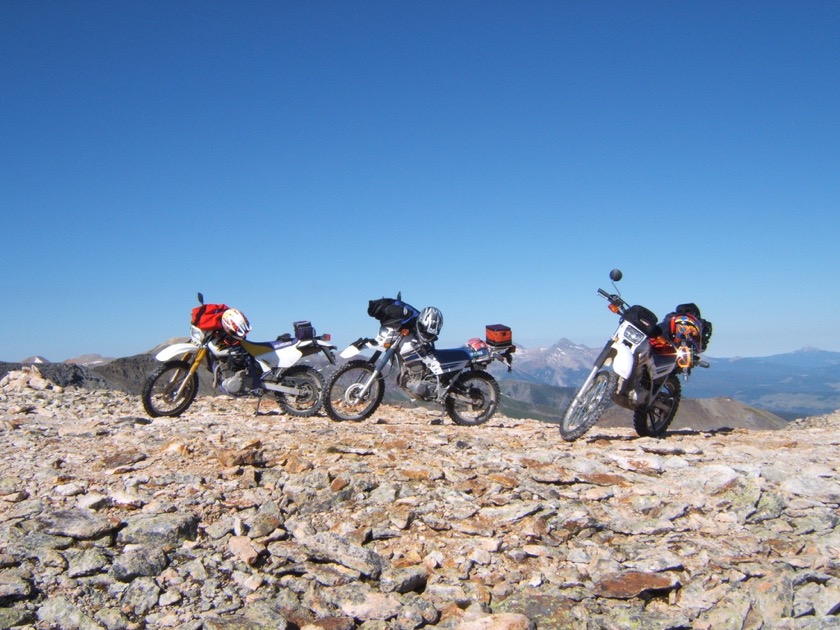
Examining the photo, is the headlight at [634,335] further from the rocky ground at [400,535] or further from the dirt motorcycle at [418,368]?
the dirt motorcycle at [418,368]

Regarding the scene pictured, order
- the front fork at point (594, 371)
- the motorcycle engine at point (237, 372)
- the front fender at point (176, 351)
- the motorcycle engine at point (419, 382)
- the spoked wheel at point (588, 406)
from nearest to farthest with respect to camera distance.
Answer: the spoked wheel at point (588, 406) → the front fork at point (594, 371) → the front fender at point (176, 351) → the motorcycle engine at point (237, 372) → the motorcycle engine at point (419, 382)

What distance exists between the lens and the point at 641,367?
9.36m

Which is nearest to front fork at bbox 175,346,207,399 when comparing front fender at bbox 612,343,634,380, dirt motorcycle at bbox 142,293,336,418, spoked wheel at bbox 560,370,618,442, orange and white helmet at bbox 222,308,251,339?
dirt motorcycle at bbox 142,293,336,418

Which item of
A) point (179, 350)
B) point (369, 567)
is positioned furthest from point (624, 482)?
point (179, 350)

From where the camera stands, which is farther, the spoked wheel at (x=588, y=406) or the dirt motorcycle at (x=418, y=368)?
the dirt motorcycle at (x=418, y=368)

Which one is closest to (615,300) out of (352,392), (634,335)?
(634,335)

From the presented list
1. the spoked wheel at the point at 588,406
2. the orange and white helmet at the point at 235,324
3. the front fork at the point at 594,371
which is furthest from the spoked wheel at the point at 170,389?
the front fork at the point at 594,371

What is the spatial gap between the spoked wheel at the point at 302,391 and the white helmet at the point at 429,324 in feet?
6.34

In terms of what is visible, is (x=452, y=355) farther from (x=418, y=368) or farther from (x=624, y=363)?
(x=624, y=363)

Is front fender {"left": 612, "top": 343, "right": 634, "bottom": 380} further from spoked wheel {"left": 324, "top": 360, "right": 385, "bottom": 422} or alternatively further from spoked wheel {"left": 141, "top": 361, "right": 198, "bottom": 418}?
spoked wheel {"left": 141, "top": 361, "right": 198, "bottom": 418}

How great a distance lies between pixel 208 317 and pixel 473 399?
15.8ft

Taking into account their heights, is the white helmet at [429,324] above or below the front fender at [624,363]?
above

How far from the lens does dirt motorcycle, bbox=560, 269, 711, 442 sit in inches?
359

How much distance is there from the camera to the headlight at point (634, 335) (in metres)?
9.12
